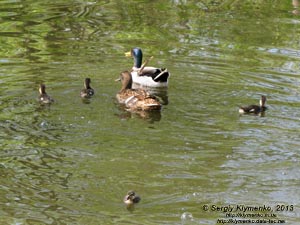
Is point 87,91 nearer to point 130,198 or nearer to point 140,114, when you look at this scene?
point 140,114

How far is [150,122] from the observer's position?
473 inches

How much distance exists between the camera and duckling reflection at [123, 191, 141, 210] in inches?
350

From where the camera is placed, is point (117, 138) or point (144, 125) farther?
point (144, 125)

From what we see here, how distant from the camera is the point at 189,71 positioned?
14.6 m

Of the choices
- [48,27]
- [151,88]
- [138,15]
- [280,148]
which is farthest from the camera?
[138,15]

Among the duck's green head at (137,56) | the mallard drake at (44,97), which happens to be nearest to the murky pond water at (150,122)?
the mallard drake at (44,97)

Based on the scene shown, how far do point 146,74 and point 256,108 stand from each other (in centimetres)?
313

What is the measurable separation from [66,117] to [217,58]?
14.6ft

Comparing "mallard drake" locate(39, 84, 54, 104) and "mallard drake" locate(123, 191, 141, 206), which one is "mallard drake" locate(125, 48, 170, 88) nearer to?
"mallard drake" locate(39, 84, 54, 104)

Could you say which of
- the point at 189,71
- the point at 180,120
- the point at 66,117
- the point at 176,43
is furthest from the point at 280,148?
the point at 176,43

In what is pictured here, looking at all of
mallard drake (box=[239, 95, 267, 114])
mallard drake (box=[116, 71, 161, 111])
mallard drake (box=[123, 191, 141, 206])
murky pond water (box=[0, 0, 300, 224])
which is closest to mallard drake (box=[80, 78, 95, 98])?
murky pond water (box=[0, 0, 300, 224])

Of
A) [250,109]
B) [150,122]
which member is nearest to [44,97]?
[150,122]

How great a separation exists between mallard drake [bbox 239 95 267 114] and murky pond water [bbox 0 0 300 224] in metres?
0.12

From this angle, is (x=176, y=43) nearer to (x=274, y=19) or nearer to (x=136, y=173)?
(x=274, y=19)
